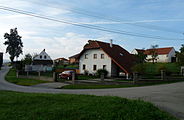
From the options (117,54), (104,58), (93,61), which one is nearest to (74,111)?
(104,58)

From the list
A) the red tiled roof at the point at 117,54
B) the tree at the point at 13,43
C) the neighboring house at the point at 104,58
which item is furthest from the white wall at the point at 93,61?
the tree at the point at 13,43

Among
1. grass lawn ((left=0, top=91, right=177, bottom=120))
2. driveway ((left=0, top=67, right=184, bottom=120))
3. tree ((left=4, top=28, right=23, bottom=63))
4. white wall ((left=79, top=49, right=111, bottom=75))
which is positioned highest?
tree ((left=4, top=28, right=23, bottom=63))

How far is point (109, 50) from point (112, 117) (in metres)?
29.5

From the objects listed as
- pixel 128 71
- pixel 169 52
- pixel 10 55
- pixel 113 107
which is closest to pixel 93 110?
pixel 113 107

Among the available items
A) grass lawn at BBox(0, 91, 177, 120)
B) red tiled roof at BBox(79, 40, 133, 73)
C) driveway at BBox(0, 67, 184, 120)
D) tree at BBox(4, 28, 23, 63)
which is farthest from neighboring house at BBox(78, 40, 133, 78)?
tree at BBox(4, 28, 23, 63)

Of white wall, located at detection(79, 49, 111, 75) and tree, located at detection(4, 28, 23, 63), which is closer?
white wall, located at detection(79, 49, 111, 75)

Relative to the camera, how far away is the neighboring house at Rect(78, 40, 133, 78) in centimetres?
3307

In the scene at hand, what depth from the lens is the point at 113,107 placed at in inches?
269

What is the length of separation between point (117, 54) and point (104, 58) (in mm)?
2670

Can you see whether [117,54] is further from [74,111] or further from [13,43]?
[13,43]

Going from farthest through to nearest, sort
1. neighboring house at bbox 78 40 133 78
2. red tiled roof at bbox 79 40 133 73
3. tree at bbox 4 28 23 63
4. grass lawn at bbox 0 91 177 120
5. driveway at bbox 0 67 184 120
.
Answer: tree at bbox 4 28 23 63
neighboring house at bbox 78 40 133 78
red tiled roof at bbox 79 40 133 73
driveway at bbox 0 67 184 120
grass lawn at bbox 0 91 177 120

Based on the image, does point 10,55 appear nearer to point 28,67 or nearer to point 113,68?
point 28,67

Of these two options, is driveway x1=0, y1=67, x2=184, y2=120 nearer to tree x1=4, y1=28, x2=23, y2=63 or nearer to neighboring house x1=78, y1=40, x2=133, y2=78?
neighboring house x1=78, y1=40, x2=133, y2=78

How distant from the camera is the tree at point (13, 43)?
230 feet
